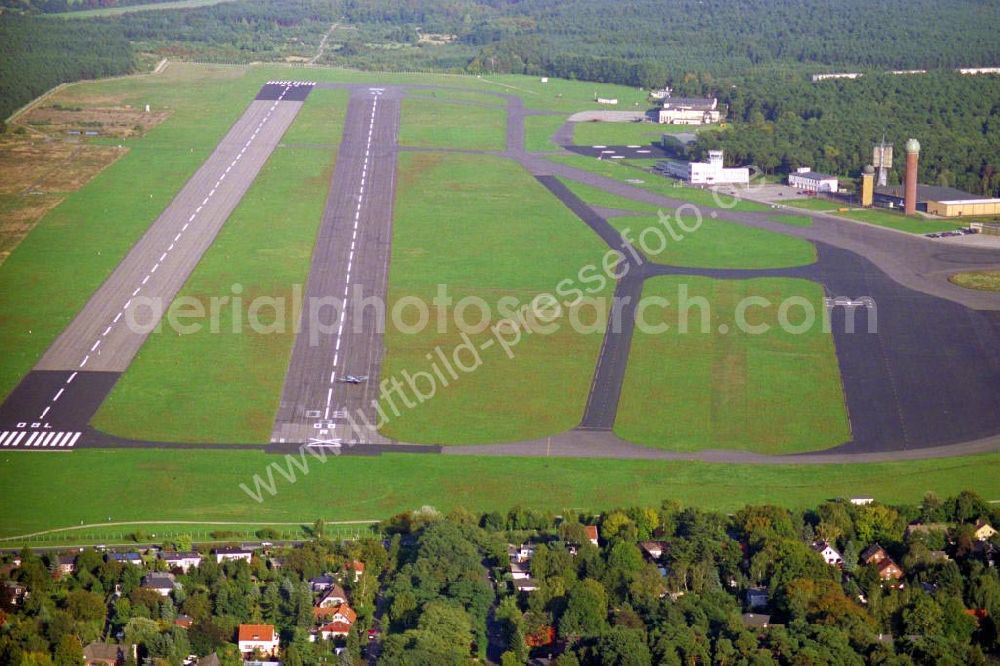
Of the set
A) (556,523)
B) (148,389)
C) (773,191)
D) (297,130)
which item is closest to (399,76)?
(297,130)

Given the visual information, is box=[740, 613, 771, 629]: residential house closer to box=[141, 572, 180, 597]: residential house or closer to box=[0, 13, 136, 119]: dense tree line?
box=[141, 572, 180, 597]: residential house

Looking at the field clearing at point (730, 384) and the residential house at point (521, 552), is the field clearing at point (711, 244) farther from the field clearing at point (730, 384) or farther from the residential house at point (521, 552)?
the residential house at point (521, 552)

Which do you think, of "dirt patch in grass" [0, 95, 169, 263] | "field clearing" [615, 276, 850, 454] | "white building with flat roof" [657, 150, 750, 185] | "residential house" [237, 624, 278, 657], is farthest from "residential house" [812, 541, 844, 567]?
"white building with flat roof" [657, 150, 750, 185]

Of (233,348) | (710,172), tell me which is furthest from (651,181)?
(233,348)

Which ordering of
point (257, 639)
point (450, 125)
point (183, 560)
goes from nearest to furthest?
point (257, 639)
point (183, 560)
point (450, 125)

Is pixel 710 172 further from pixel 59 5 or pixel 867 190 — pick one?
pixel 59 5

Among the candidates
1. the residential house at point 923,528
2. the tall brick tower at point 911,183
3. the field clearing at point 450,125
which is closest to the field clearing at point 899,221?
the tall brick tower at point 911,183
